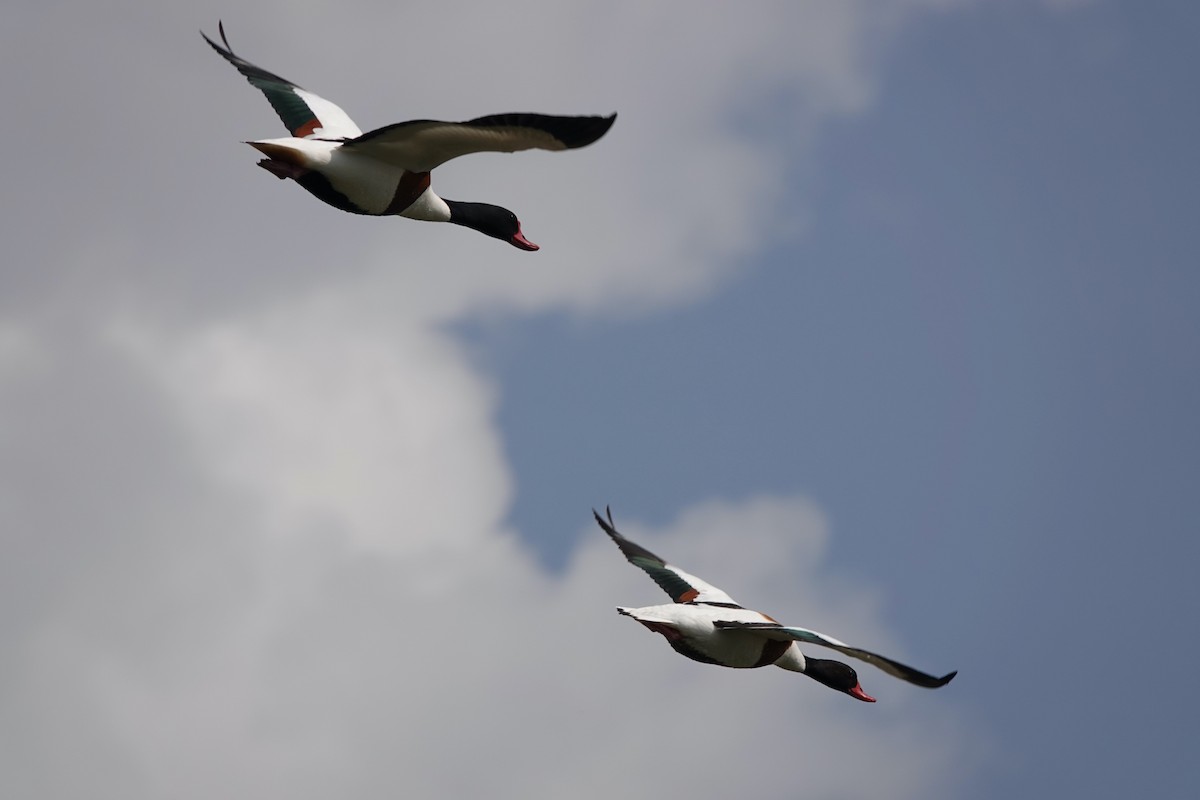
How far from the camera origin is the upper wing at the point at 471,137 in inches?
518

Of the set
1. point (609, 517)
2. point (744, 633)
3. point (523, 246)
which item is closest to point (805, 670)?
point (744, 633)

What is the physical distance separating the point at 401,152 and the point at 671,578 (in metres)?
6.47

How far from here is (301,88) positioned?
19.2 m

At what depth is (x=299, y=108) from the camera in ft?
61.1

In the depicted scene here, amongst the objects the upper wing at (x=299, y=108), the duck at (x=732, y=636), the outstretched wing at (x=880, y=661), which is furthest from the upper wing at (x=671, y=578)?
the upper wing at (x=299, y=108)

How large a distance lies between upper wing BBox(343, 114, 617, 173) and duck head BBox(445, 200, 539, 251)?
71.1 inches

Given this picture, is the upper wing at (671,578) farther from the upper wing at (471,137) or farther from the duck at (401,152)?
the upper wing at (471,137)

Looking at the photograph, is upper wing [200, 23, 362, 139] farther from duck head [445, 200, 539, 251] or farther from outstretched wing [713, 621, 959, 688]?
outstretched wing [713, 621, 959, 688]

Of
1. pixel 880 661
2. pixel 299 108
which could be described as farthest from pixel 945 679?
pixel 299 108

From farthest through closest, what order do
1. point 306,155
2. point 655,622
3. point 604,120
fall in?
point 655,622
point 306,155
point 604,120

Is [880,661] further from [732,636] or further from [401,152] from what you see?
[401,152]

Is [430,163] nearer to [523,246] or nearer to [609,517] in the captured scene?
[523,246]

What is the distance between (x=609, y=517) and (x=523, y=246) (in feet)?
14.4

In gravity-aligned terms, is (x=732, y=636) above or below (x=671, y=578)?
below
